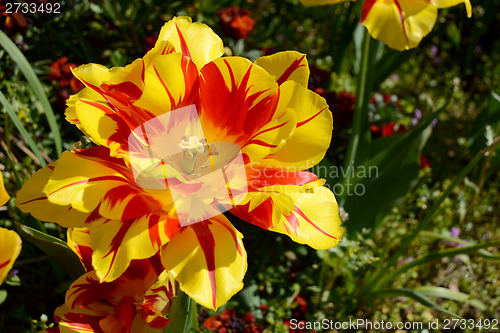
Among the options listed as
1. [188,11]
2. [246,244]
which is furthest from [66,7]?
[246,244]

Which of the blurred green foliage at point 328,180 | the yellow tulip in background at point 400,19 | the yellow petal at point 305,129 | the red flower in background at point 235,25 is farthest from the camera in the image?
the red flower in background at point 235,25

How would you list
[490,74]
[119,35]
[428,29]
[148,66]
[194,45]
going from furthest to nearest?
[490,74] < [119,35] < [428,29] < [194,45] < [148,66]

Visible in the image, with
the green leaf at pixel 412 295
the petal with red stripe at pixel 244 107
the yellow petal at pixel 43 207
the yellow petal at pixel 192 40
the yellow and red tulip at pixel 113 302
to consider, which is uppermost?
the yellow petal at pixel 192 40

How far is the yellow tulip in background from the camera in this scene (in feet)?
2.93

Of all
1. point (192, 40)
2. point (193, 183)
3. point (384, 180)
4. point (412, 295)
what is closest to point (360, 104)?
point (384, 180)

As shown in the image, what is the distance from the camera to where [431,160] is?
208 cm

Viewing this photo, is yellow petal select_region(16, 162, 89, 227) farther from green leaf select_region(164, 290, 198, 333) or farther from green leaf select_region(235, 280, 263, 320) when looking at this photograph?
green leaf select_region(235, 280, 263, 320)

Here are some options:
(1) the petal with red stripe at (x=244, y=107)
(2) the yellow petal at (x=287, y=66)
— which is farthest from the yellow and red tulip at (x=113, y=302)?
(2) the yellow petal at (x=287, y=66)

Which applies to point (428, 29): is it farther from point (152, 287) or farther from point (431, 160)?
point (431, 160)

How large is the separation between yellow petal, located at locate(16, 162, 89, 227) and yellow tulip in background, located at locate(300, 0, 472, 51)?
0.58 m

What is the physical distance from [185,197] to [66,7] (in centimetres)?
131

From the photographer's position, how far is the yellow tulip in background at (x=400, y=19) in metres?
0.89

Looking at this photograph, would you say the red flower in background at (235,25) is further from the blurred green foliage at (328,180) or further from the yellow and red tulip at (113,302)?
the yellow and red tulip at (113,302)

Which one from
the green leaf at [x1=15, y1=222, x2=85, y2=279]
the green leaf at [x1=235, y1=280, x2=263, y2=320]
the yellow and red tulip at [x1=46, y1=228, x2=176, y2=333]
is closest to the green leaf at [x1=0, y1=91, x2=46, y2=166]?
the green leaf at [x1=15, y1=222, x2=85, y2=279]
